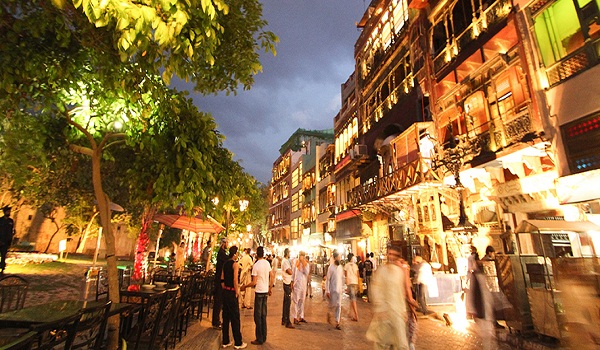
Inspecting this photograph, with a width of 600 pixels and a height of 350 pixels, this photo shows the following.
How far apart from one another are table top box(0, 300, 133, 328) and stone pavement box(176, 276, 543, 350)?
7.48 feet

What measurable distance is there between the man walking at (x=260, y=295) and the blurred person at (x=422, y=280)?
6060 millimetres

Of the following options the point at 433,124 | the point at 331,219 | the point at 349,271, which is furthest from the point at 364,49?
the point at 349,271

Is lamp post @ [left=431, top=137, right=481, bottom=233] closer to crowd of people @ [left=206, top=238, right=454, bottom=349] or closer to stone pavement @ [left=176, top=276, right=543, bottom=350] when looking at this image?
crowd of people @ [left=206, top=238, right=454, bottom=349]

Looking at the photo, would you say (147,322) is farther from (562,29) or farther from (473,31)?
(473,31)

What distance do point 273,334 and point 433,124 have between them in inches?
494

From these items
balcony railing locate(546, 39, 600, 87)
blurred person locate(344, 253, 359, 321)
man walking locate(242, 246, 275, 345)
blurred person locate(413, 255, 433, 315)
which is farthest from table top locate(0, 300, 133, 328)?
balcony railing locate(546, 39, 600, 87)

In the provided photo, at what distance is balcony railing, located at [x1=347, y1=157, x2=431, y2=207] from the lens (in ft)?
44.6

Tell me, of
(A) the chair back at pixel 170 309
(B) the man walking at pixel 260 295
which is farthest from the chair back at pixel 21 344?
(B) the man walking at pixel 260 295

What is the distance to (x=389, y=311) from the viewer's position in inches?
184

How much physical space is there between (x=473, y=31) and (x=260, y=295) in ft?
44.9

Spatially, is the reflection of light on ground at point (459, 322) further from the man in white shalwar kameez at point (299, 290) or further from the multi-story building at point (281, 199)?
the multi-story building at point (281, 199)

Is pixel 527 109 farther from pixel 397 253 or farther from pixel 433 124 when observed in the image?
pixel 397 253

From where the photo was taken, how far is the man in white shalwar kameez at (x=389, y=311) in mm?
4555

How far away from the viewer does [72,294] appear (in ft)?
33.7
